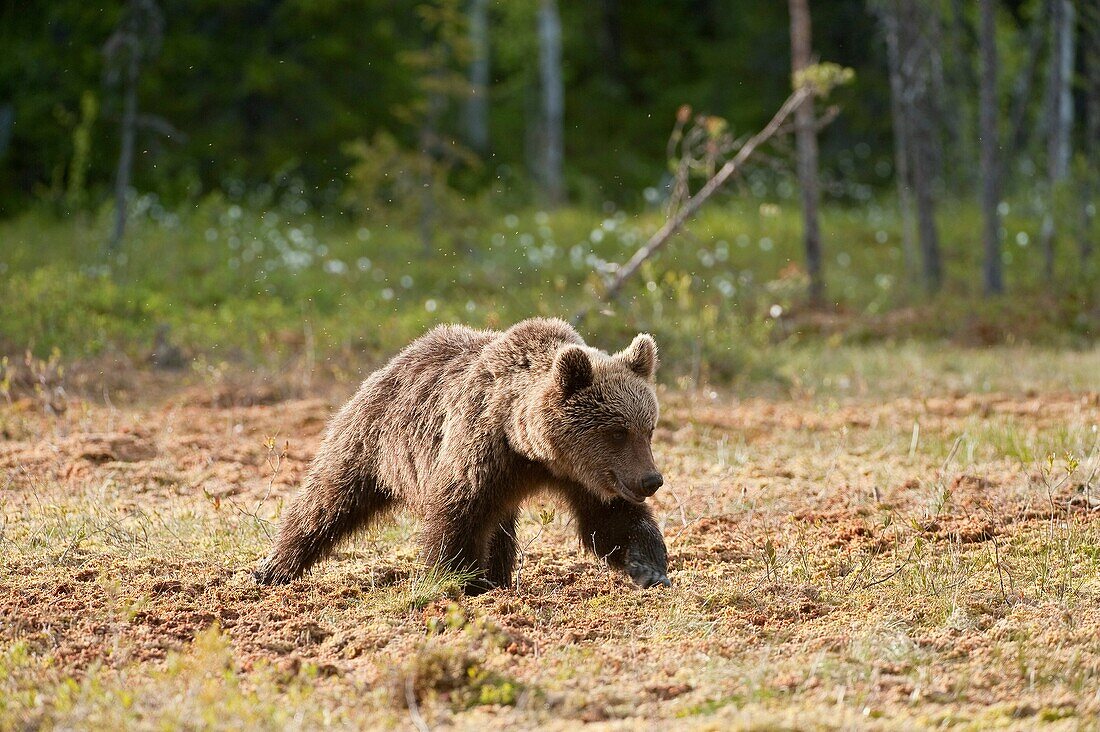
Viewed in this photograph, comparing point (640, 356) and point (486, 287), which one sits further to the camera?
point (486, 287)

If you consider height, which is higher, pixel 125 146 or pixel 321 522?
pixel 125 146

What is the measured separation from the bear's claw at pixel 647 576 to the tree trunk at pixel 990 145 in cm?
1045

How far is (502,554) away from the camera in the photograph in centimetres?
507

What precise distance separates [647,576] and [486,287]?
1039 cm

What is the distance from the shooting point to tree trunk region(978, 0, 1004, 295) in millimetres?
13664

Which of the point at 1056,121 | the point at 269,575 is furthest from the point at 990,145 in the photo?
the point at 269,575

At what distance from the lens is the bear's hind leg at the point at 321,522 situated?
5.18 meters

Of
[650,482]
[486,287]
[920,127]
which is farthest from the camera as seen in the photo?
[920,127]

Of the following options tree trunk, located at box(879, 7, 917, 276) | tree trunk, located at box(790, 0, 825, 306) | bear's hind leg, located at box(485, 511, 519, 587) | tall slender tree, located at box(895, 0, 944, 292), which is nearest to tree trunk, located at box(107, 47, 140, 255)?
tree trunk, located at box(790, 0, 825, 306)

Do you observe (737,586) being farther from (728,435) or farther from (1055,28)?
(1055,28)

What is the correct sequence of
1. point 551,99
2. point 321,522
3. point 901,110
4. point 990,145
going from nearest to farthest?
point 321,522
point 990,145
point 901,110
point 551,99

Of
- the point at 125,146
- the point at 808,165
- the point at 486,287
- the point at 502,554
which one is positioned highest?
the point at 125,146

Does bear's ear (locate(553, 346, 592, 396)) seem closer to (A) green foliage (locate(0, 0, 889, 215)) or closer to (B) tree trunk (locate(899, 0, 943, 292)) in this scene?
(B) tree trunk (locate(899, 0, 943, 292))

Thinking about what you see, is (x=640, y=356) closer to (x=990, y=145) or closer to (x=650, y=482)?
(x=650, y=482)
